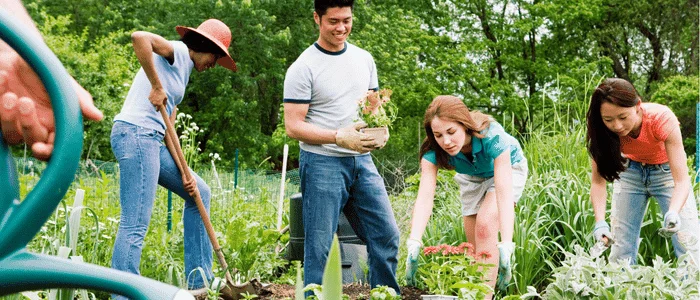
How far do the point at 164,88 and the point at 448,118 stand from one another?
1310mm

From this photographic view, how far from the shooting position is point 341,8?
3213mm

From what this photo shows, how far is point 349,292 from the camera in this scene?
3842 mm

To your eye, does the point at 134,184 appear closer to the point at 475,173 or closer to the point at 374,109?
the point at 374,109

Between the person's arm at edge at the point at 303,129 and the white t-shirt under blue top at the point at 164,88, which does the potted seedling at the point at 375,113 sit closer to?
the person's arm at edge at the point at 303,129

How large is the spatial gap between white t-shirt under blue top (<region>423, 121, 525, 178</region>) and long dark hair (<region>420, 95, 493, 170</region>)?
0.03m

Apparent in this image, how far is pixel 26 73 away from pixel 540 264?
4.08 m

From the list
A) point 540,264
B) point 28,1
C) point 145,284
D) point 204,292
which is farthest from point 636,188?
point 28,1

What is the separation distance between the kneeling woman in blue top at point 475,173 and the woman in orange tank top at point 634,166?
0.45 m

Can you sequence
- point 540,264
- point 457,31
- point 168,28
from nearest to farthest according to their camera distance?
point 540,264 < point 168,28 < point 457,31

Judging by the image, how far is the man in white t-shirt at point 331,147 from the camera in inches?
126

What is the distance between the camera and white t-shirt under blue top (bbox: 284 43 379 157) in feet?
10.5

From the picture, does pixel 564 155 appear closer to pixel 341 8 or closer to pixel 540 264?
pixel 540 264

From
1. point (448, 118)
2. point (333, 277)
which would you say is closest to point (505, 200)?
point (448, 118)

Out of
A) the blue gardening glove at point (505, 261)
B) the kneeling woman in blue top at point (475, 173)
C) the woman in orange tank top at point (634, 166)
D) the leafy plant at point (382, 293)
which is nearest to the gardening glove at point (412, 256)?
the kneeling woman in blue top at point (475, 173)
